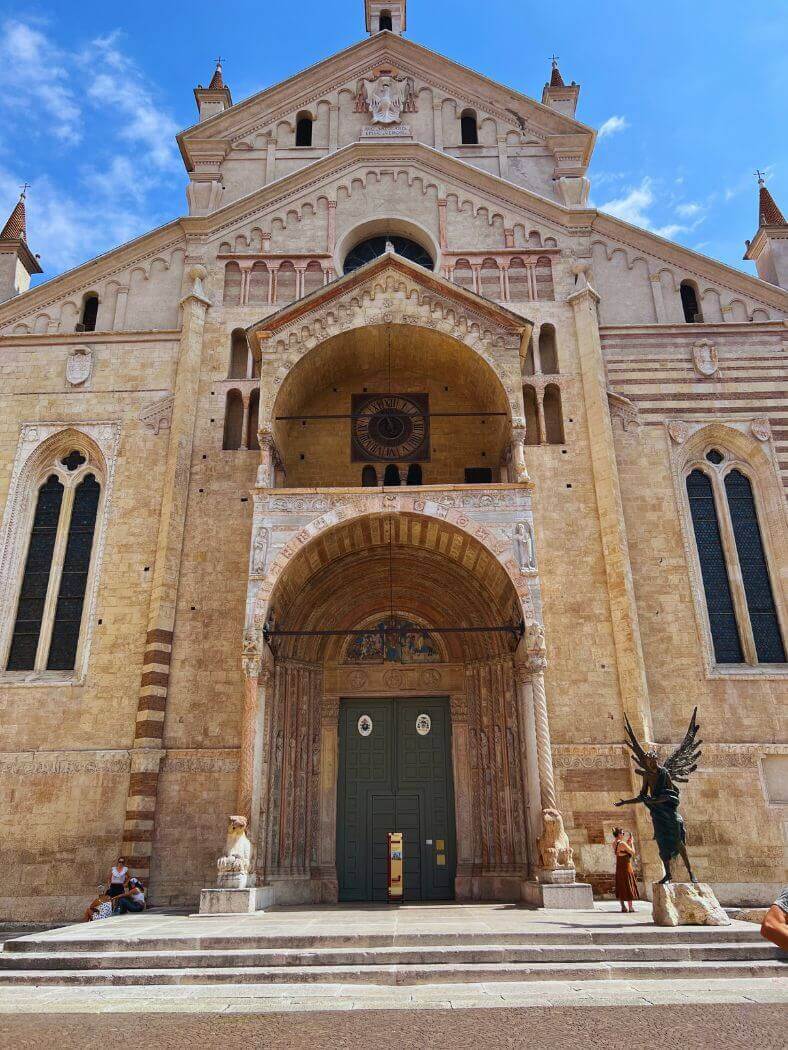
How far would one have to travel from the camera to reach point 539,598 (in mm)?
A: 13891

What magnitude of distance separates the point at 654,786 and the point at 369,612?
8.21m

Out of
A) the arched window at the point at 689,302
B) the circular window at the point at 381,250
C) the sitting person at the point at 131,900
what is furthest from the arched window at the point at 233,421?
the arched window at the point at 689,302

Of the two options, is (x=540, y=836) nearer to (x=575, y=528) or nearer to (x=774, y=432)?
(x=575, y=528)

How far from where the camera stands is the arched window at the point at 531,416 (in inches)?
682

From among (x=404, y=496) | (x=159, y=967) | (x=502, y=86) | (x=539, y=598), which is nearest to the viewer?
(x=159, y=967)

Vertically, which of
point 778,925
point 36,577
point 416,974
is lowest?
point 416,974

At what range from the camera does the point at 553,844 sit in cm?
1261

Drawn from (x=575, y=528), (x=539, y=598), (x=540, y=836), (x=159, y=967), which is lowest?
(x=159, y=967)

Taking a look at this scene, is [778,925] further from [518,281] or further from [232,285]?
[232,285]

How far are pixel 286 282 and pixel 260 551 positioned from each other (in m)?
8.06

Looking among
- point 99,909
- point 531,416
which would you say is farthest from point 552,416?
point 99,909

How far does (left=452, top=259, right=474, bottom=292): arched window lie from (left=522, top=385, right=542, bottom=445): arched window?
3.28 meters

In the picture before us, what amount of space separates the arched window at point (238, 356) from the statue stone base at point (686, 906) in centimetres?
1350

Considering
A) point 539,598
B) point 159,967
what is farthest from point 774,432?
point 159,967
